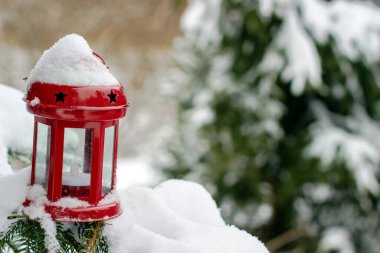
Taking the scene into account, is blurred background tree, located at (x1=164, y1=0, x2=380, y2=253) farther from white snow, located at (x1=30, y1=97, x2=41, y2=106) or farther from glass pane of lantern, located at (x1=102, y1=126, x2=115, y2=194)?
white snow, located at (x1=30, y1=97, x2=41, y2=106)

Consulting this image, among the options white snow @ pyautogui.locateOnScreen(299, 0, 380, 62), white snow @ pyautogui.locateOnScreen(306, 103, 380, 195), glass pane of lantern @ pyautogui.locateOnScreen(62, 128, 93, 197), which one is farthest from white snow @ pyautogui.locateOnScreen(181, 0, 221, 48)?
glass pane of lantern @ pyautogui.locateOnScreen(62, 128, 93, 197)

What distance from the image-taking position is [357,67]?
133 inches

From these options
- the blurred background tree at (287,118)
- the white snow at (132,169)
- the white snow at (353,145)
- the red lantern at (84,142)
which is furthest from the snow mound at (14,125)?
the white snow at (132,169)

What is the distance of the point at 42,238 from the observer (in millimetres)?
753

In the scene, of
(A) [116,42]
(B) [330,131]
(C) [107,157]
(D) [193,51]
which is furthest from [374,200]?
(A) [116,42]

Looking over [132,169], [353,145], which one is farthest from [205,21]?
[132,169]

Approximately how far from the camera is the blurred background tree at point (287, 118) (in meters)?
3.24

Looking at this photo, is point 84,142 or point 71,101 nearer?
point 71,101

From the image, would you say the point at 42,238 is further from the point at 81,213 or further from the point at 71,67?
the point at 71,67

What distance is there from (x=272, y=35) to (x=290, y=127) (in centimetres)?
59

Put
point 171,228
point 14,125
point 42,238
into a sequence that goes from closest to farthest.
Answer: point 42,238 → point 171,228 → point 14,125

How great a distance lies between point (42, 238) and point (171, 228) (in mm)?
193

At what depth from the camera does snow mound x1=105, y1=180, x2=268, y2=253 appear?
79 centimetres

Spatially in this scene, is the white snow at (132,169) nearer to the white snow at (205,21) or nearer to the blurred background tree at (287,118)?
the blurred background tree at (287,118)
